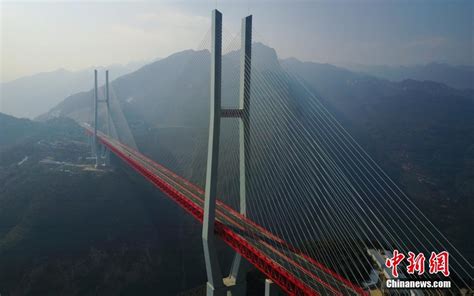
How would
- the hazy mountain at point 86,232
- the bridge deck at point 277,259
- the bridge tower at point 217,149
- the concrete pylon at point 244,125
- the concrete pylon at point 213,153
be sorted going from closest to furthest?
1. the bridge deck at point 277,259
2. the concrete pylon at point 213,153
3. the bridge tower at point 217,149
4. the concrete pylon at point 244,125
5. the hazy mountain at point 86,232

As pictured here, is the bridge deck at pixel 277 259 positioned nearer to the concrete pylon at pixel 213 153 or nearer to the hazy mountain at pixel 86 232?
the concrete pylon at pixel 213 153

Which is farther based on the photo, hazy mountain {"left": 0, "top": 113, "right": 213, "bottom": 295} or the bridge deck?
hazy mountain {"left": 0, "top": 113, "right": 213, "bottom": 295}

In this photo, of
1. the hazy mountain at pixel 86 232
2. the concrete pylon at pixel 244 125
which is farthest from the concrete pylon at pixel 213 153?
the hazy mountain at pixel 86 232

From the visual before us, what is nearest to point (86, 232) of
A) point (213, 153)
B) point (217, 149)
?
A: point (213, 153)

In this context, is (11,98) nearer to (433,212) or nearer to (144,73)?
(144,73)

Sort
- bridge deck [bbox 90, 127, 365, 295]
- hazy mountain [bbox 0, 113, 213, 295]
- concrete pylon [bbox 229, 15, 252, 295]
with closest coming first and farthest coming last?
bridge deck [bbox 90, 127, 365, 295] < concrete pylon [bbox 229, 15, 252, 295] < hazy mountain [bbox 0, 113, 213, 295]

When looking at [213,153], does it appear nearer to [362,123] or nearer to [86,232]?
[86,232]

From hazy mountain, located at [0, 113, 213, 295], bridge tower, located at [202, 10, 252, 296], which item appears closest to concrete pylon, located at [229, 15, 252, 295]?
bridge tower, located at [202, 10, 252, 296]

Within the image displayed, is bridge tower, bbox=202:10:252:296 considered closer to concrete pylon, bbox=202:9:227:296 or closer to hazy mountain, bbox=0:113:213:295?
concrete pylon, bbox=202:9:227:296
